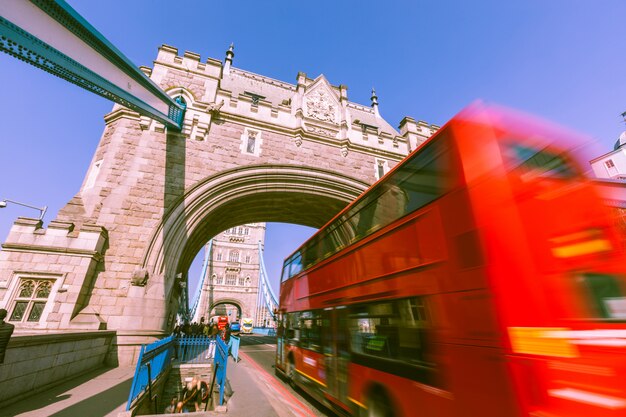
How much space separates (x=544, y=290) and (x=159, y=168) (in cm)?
971

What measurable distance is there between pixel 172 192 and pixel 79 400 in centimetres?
566

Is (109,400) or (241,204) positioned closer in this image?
(109,400)

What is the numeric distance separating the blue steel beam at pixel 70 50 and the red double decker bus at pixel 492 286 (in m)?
6.55

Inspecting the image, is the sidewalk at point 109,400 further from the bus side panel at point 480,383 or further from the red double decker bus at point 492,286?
the bus side panel at point 480,383

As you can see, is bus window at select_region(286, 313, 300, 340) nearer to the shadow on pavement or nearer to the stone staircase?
the stone staircase

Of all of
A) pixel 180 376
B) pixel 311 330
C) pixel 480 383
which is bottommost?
pixel 180 376

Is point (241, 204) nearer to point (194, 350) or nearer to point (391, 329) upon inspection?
point (194, 350)

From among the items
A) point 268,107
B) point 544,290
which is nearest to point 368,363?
point 544,290

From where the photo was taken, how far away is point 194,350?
938 centimetres

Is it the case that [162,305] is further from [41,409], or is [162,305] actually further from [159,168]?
[159,168]

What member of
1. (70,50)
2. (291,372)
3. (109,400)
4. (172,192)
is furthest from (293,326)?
(70,50)

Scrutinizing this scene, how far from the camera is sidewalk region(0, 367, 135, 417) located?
11.1 ft

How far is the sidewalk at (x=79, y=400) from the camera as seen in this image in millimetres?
3381

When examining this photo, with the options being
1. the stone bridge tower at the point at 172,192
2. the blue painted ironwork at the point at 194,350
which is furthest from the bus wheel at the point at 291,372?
the stone bridge tower at the point at 172,192
